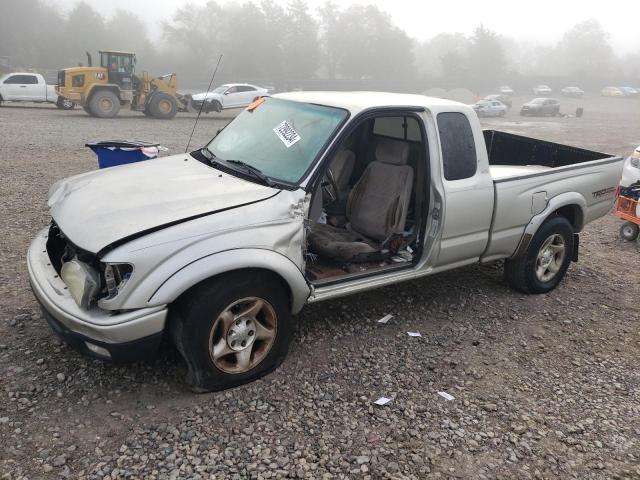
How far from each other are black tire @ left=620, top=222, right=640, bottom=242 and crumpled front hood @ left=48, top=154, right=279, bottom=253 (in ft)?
18.2

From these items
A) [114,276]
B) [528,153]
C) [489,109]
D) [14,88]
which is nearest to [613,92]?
[489,109]

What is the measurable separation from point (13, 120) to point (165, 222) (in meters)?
17.1

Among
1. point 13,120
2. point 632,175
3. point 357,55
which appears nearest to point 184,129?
point 13,120

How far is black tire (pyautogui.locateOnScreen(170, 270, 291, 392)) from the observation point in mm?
3074

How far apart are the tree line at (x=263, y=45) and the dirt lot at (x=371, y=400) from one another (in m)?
48.9

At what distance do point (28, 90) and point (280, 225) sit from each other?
75.3 feet

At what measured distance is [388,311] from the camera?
4.57 metres

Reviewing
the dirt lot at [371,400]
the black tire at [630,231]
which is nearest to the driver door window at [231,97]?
the black tire at [630,231]

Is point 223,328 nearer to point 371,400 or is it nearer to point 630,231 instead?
point 371,400

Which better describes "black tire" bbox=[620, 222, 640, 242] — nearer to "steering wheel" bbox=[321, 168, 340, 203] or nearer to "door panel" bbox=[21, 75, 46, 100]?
"steering wheel" bbox=[321, 168, 340, 203]

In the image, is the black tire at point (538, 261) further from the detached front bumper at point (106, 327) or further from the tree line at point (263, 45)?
the tree line at point (263, 45)

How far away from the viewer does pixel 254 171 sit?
12.3 feet

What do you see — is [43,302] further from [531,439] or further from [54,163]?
[54,163]

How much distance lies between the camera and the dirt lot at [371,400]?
113 inches
